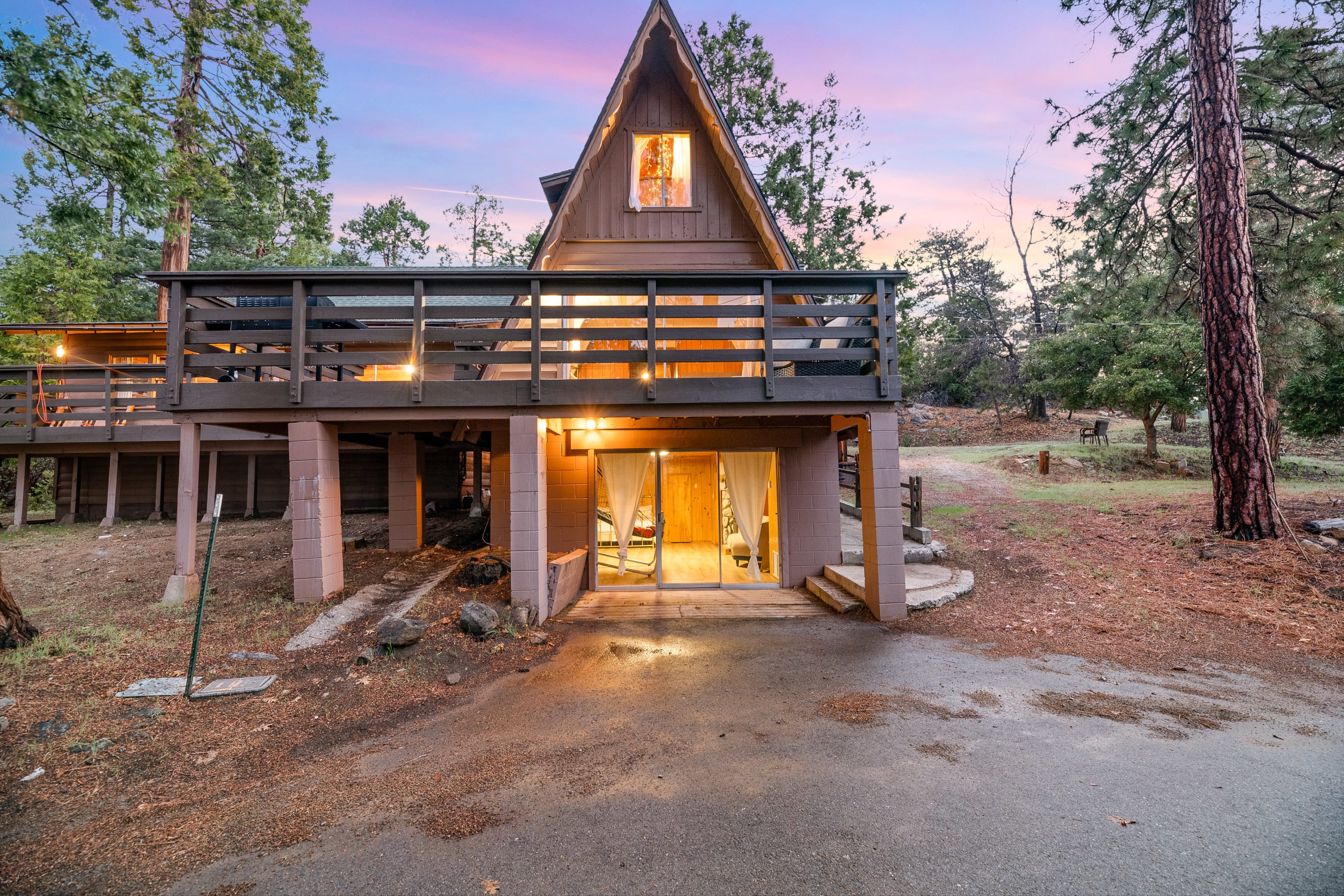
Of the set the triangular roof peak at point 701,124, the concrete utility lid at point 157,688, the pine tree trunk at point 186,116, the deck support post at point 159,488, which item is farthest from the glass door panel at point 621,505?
the deck support post at point 159,488

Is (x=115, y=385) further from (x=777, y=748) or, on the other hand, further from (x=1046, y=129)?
(x=1046, y=129)

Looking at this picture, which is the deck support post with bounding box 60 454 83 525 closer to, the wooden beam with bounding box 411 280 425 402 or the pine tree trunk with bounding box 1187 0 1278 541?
the wooden beam with bounding box 411 280 425 402

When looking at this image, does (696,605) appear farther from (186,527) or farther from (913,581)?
(186,527)

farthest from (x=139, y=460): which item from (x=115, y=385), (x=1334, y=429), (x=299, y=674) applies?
(x=1334, y=429)

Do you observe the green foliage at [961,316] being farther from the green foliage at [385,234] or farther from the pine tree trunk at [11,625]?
the pine tree trunk at [11,625]

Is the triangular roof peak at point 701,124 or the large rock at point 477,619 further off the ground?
the triangular roof peak at point 701,124

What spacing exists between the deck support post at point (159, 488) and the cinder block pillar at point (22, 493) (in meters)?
2.30

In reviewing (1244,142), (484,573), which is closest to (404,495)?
(484,573)

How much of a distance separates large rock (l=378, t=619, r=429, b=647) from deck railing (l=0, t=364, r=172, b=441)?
11.3 metres

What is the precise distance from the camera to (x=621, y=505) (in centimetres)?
914

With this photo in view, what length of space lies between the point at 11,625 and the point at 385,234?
89.1 ft

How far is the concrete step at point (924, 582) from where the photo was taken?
267 inches

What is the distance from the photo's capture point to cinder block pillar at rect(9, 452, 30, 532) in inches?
502

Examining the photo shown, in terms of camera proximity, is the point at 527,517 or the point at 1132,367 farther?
the point at 1132,367
